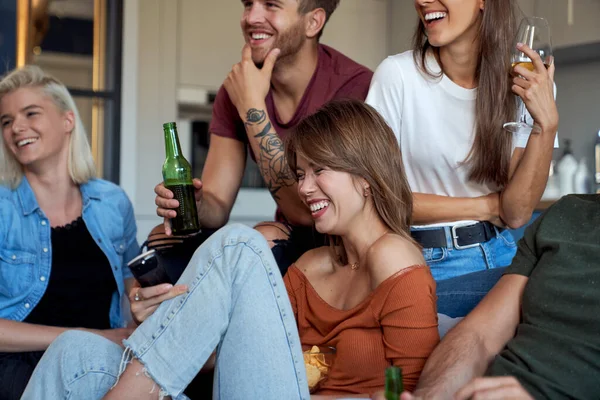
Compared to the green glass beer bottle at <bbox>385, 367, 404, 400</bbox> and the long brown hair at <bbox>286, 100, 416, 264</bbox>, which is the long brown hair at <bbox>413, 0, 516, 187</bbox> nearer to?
the long brown hair at <bbox>286, 100, 416, 264</bbox>

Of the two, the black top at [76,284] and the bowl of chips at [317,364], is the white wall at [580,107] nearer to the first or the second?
the black top at [76,284]

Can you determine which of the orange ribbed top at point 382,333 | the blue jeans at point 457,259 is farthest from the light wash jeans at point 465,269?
the orange ribbed top at point 382,333

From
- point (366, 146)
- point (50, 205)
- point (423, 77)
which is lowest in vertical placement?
point (50, 205)

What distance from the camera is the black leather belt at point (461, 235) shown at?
193cm

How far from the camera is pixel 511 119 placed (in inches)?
76.2

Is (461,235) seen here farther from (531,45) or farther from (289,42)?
(289,42)

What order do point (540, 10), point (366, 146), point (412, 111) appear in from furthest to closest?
1. point (540, 10)
2. point (412, 111)
3. point (366, 146)

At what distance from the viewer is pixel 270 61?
2.18 m

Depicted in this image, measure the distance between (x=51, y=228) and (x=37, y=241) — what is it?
0.06m

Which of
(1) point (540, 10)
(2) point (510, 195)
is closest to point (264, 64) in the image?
(2) point (510, 195)

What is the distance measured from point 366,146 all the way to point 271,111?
0.67 meters

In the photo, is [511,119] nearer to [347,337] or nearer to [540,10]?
[347,337]

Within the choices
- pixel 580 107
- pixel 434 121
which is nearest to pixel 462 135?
pixel 434 121

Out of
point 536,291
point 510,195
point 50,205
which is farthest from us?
point 50,205
